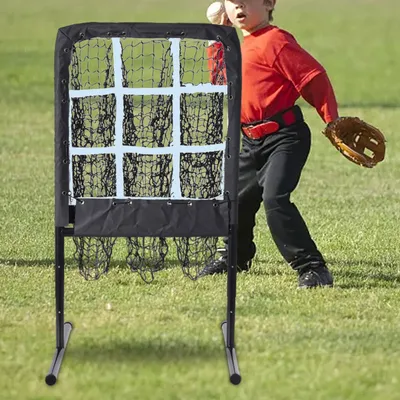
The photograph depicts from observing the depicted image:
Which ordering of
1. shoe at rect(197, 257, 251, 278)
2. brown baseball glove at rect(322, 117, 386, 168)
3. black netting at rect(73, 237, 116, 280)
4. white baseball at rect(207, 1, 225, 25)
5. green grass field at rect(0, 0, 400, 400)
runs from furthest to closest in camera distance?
shoe at rect(197, 257, 251, 278) → white baseball at rect(207, 1, 225, 25) → brown baseball glove at rect(322, 117, 386, 168) → black netting at rect(73, 237, 116, 280) → green grass field at rect(0, 0, 400, 400)

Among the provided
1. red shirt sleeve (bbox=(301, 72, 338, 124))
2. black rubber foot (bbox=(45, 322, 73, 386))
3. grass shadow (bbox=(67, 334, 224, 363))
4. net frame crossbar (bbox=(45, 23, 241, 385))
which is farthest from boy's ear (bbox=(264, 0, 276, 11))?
black rubber foot (bbox=(45, 322, 73, 386))

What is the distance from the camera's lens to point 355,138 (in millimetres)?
7000

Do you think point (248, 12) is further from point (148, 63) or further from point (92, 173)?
point (148, 63)

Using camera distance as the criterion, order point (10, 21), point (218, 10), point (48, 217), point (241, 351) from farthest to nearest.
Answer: point (10, 21), point (48, 217), point (218, 10), point (241, 351)

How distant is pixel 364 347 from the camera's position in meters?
5.87

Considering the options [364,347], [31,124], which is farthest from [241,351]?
[31,124]

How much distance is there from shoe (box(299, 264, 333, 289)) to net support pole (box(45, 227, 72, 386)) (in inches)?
66.0

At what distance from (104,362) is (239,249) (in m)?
2.01

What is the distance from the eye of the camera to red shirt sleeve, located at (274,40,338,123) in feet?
22.5

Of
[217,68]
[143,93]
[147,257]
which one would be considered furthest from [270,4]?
[143,93]

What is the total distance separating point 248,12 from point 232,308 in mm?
1961

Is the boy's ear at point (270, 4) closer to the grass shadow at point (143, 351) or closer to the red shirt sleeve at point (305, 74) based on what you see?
the red shirt sleeve at point (305, 74)

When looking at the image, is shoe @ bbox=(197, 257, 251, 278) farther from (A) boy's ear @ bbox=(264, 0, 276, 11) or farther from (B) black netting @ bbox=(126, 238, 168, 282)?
(A) boy's ear @ bbox=(264, 0, 276, 11)

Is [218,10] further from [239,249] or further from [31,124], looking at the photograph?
[31,124]
